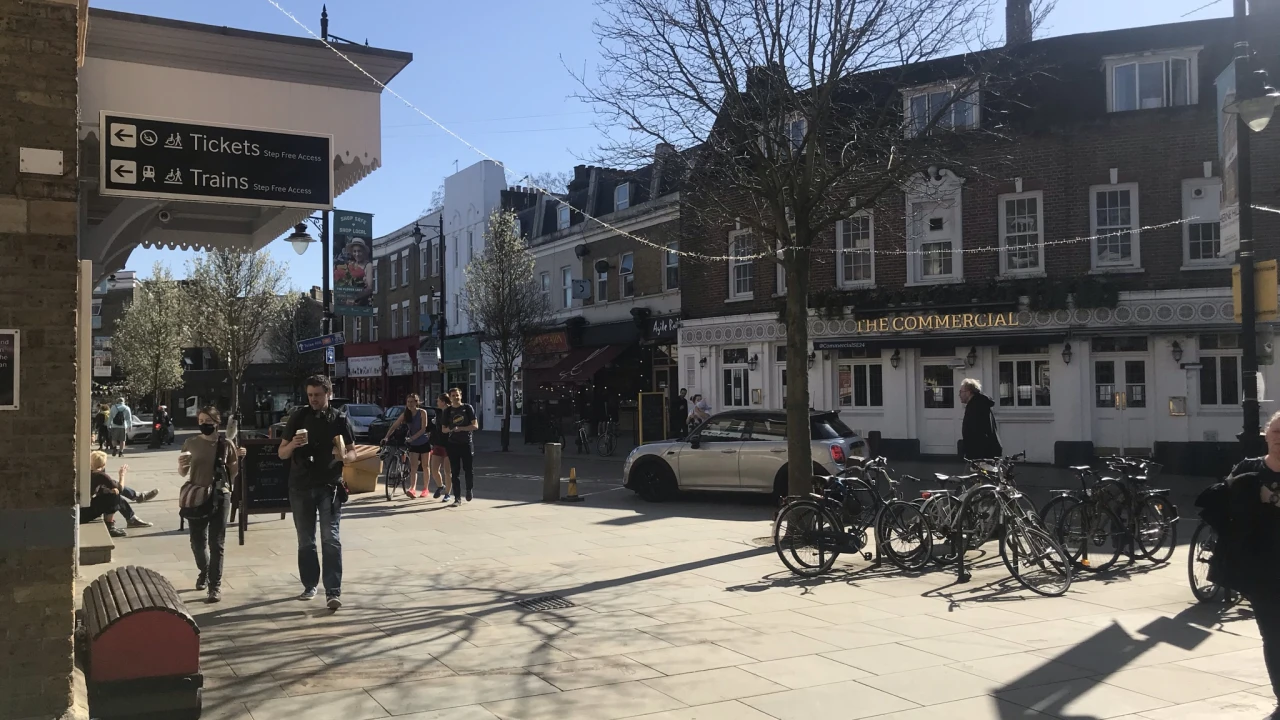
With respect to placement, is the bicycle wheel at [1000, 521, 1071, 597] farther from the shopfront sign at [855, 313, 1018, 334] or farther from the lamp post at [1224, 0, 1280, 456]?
the shopfront sign at [855, 313, 1018, 334]

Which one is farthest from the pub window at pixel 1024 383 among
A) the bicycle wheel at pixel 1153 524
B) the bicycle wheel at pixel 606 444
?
the bicycle wheel at pixel 1153 524

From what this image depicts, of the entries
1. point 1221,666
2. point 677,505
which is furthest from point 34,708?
point 677,505

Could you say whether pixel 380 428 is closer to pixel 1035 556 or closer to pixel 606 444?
pixel 606 444

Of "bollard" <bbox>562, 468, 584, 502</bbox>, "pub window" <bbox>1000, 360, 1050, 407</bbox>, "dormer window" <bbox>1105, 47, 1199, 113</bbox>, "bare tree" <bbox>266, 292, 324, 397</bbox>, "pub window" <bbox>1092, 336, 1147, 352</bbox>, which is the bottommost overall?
"bollard" <bbox>562, 468, 584, 502</bbox>

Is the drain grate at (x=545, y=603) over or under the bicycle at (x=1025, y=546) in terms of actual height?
under

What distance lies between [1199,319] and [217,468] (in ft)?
64.2

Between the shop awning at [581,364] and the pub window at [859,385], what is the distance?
9.27 metres

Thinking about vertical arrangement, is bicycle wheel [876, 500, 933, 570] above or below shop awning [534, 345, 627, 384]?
below

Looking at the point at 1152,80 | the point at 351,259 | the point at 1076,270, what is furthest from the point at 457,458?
the point at 1152,80

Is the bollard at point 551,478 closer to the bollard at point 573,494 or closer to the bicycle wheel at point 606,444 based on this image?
the bollard at point 573,494

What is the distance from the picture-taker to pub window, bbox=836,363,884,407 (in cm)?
2430

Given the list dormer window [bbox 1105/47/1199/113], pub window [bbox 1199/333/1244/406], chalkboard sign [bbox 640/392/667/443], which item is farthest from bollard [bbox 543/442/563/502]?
dormer window [bbox 1105/47/1199/113]

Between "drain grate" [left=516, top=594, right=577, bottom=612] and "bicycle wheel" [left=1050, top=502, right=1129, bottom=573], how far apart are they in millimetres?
4843

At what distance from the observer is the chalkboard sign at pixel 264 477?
11.9 m
